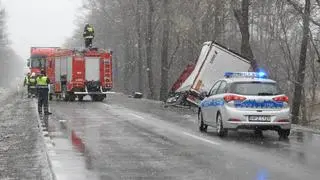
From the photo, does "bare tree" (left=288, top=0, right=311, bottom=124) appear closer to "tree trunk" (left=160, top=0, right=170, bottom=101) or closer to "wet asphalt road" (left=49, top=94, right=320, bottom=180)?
"wet asphalt road" (left=49, top=94, right=320, bottom=180)

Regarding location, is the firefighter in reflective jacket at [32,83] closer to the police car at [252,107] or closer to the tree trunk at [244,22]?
the tree trunk at [244,22]

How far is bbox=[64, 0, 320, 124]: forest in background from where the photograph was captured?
3175 cm

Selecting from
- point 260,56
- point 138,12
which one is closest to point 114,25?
point 138,12

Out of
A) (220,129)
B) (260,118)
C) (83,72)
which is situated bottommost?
(220,129)

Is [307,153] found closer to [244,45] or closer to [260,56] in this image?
[244,45]

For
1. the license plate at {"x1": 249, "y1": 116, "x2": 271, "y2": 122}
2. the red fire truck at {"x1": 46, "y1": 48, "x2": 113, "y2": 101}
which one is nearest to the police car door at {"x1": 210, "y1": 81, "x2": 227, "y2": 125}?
the license plate at {"x1": 249, "y1": 116, "x2": 271, "y2": 122}

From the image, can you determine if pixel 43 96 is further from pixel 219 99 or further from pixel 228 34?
pixel 228 34

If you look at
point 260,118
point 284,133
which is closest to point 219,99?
point 260,118

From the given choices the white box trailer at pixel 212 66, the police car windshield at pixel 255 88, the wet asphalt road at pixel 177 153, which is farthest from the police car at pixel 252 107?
the white box trailer at pixel 212 66

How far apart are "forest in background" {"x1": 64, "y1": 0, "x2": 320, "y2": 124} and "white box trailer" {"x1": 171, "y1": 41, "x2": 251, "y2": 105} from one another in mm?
896

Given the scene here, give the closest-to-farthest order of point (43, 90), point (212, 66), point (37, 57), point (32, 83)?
point (43, 90), point (212, 66), point (32, 83), point (37, 57)

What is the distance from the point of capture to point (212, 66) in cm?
3031

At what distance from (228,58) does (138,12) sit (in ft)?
92.5

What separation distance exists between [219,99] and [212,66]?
44.6 feet
